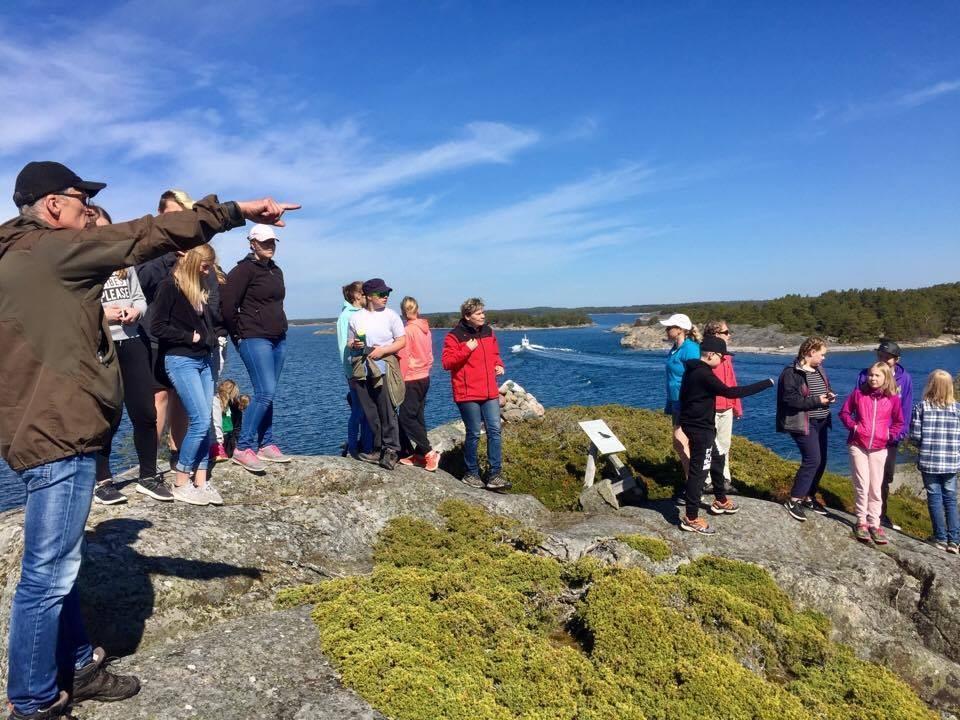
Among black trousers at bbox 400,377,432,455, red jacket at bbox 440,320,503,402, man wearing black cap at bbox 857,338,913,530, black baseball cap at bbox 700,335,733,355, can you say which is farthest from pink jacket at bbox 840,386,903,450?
black trousers at bbox 400,377,432,455

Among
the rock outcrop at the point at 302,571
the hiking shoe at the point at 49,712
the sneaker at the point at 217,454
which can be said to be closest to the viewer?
the hiking shoe at the point at 49,712

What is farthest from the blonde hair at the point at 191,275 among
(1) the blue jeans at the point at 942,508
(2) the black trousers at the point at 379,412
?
(1) the blue jeans at the point at 942,508

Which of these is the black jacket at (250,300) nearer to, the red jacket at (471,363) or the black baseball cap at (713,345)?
the red jacket at (471,363)

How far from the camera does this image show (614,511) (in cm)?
988

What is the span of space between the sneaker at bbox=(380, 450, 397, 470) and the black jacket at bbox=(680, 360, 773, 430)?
4.54 m

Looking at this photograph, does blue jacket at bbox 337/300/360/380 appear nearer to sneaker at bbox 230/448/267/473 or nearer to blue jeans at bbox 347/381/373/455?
blue jeans at bbox 347/381/373/455

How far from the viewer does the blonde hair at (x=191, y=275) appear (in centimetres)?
651

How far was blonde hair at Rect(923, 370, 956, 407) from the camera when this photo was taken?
8906 mm

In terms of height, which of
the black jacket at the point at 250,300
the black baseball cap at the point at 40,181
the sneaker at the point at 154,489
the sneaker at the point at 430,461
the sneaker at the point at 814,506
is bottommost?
the sneaker at the point at 814,506

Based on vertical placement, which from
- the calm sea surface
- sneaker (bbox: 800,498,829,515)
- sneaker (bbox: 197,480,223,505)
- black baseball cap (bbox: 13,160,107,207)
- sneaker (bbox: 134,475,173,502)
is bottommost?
the calm sea surface

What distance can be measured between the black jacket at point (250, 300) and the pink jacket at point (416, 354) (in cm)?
284

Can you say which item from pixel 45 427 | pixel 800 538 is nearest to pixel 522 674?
pixel 45 427

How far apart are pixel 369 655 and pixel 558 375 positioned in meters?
64.1

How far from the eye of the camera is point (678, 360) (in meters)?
9.20
